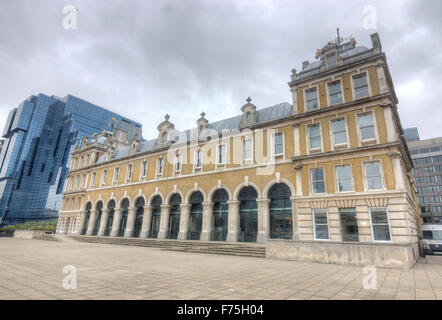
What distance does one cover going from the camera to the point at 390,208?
16094 mm

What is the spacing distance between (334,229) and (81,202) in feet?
125

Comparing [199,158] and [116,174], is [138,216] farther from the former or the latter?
[199,158]

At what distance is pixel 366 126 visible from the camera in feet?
60.9

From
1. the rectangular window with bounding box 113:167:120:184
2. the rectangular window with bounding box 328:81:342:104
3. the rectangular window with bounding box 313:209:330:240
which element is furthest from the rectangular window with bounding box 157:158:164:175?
the rectangular window with bounding box 328:81:342:104

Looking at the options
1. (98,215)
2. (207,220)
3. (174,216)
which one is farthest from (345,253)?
(98,215)

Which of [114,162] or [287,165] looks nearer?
[287,165]

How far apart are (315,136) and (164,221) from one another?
1858cm

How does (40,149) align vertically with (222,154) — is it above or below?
above

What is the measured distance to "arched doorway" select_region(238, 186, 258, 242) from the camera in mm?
22344

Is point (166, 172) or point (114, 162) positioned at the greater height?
point (114, 162)

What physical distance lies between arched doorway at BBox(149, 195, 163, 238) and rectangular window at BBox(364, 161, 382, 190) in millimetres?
21809

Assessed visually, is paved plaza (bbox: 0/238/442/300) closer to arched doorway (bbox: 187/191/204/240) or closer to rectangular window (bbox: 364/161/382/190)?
rectangular window (bbox: 364/161/382/190)
